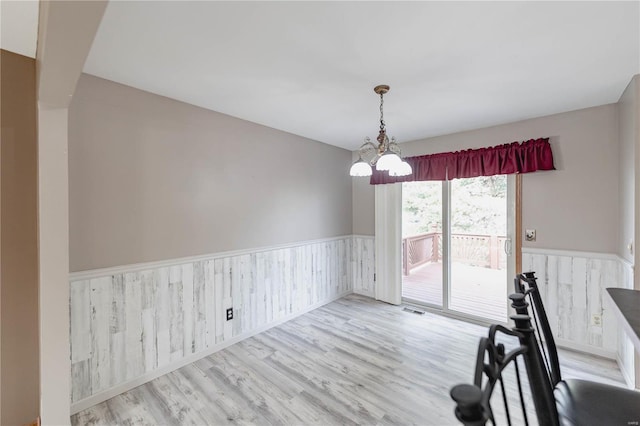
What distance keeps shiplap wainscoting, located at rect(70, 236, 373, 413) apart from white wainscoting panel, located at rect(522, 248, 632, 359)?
9.23ft

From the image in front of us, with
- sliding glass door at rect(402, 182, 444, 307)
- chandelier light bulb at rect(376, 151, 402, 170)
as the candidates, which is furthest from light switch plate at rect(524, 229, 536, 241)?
chandelier light bulb at rect(376, 151, 402, 170)

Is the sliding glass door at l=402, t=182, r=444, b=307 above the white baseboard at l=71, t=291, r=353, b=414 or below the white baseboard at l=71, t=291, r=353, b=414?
above

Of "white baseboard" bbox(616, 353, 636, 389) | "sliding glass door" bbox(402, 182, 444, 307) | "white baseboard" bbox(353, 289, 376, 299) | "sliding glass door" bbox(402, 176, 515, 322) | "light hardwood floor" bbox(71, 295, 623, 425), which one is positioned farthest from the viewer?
"white baseboard" bbox(353, 289, 376, 299)

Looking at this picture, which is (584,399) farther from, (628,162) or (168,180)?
(168,180)

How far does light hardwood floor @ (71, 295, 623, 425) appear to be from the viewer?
196 centimetres

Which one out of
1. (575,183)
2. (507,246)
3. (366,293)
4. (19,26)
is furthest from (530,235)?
(19,26)

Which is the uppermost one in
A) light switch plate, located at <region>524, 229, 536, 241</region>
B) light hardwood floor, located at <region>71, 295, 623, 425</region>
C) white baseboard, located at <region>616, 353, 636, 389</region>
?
light switch plate, located at <region>524, 229, 536, 241</region>

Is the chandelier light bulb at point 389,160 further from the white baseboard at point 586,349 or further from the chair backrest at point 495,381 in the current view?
the white baseboard at point 586,349

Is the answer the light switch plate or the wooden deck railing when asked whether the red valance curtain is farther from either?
the wooden deck railing

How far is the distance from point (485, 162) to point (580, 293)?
167 centimetres

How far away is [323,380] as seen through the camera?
2.36 metres

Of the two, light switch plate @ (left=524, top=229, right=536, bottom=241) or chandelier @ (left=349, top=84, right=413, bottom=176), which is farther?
light switch plate @ (left=524, top=229, right=536, bottom=241)

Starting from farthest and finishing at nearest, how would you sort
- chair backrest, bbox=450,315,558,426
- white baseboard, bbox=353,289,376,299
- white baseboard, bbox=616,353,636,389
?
white baseboard, bbox=353,289,376,299 < white baseboard, bbox=616,353,636,389 < chair backrest, bbox=450,315,558,426

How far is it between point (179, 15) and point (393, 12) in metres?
1.14
